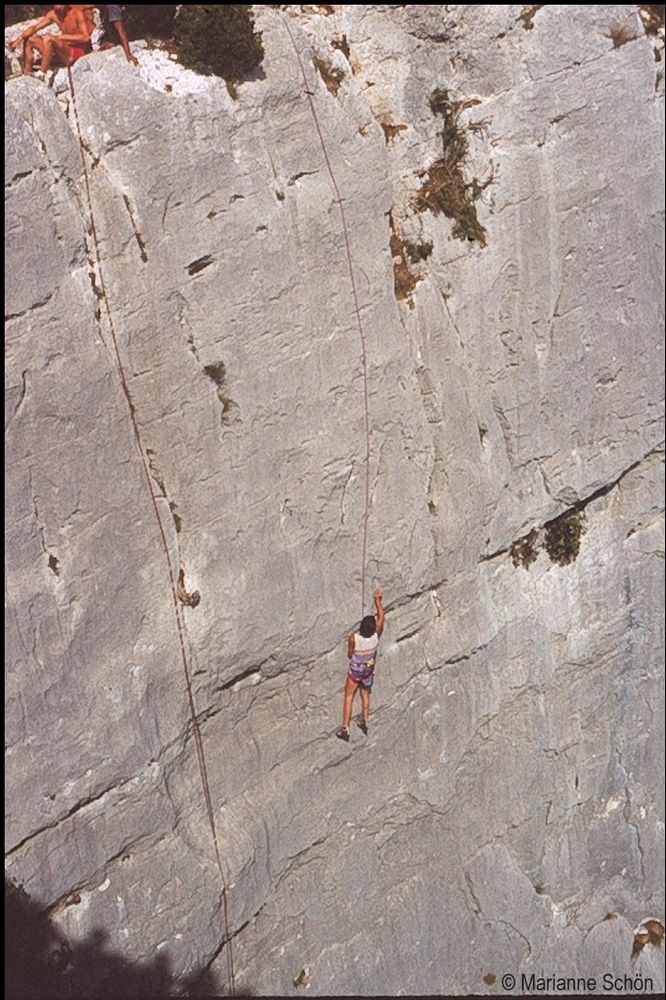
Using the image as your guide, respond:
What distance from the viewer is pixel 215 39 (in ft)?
34.6

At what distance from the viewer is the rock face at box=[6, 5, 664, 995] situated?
10.2 meters

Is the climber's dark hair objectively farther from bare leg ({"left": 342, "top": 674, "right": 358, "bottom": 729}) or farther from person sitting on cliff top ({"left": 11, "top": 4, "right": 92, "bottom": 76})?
person sitting on cliff top ({"left": 11, "top": 4, "right": 92, "bottom": 76})

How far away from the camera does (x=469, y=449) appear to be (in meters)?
12.9

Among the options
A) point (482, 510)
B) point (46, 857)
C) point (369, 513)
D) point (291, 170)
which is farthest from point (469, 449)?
point (46, 857)

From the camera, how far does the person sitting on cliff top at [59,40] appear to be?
979 centimetres

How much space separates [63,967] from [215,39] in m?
9.70

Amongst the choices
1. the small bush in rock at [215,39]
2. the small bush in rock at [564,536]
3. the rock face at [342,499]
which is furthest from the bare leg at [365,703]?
the small bush in rock at [215,39]

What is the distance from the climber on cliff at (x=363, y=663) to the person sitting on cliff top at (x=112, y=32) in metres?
6.55

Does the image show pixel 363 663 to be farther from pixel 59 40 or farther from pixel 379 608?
pixel 59 40

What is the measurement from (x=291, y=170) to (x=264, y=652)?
5.36 m

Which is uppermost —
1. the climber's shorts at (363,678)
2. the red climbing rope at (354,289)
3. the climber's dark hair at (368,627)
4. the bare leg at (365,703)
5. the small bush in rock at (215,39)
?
the small bush in rock at (215,39)

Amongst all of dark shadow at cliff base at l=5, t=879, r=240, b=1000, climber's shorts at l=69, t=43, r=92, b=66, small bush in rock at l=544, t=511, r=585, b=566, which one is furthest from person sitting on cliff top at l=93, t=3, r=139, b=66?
dark shadow at cliff base at l=5, t=879, r=240, b=1000

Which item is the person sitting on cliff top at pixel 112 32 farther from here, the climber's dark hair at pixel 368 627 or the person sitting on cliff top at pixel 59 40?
the climber's dark hair at pixel 368 627

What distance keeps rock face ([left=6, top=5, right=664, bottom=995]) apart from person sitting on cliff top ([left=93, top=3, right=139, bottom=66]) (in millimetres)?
306
